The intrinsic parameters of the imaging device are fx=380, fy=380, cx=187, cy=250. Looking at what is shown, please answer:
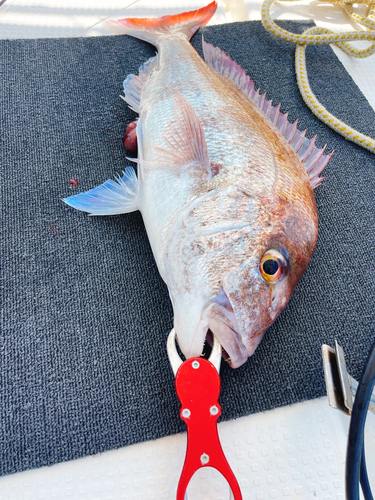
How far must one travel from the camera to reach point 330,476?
3.40 ft

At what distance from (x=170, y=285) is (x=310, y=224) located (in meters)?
0.43

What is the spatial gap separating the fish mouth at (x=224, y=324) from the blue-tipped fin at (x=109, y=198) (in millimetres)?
529

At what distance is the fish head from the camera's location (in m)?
0.91

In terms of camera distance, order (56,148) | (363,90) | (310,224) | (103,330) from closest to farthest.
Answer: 1. (310,224)
2. (103,330)
3. (56,148)
4. (363,90)

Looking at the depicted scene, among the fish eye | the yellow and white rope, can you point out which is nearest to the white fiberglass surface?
the fish eye

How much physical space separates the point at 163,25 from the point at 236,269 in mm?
1351

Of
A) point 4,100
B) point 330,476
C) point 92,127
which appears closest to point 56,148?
point 92,127

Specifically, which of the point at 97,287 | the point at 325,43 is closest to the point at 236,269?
the point at 97,287

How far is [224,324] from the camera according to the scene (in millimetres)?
917

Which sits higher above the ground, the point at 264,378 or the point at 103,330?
the point at 264,378

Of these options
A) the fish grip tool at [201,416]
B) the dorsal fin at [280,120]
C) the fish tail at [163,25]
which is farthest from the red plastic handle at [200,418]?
the fish tail at [163,25]

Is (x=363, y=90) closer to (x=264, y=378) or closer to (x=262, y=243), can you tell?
(x=262, y=243)

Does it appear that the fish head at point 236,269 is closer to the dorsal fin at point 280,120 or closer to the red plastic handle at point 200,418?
Result: the red plastic handle at point 200,418

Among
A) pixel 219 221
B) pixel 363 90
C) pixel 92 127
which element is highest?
pixel 363 90
